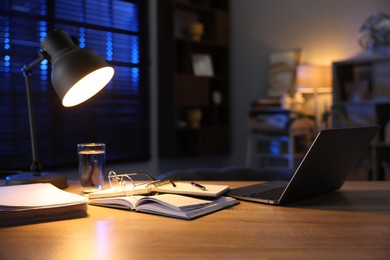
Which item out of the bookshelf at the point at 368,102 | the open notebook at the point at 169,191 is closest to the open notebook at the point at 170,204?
the open notebook at the point at 169,191

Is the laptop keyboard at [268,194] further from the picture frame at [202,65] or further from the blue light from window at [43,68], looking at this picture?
the picture frame at [202,65]

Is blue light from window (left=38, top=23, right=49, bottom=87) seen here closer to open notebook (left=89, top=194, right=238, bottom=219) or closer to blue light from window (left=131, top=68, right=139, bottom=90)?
blue light from window (left=131, top=68, right=139, bottom=90)

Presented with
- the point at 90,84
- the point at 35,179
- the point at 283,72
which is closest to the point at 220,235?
the point at 90,84

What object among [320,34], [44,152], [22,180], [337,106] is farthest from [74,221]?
[320,34]

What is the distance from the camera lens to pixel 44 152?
3627mm

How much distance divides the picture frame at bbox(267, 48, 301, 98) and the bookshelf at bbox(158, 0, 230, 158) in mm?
524

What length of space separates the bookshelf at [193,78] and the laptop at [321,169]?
3074 millimetres

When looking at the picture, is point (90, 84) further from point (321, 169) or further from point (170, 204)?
point (321, 169)

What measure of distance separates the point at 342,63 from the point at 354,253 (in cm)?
360

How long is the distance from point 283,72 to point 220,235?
409 cm

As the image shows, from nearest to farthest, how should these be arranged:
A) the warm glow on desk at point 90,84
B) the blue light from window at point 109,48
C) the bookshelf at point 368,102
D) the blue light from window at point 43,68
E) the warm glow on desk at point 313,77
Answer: the warm glow on desk at point 90,84, the blue light from window at point 43,68, the bookshelf at point 368,102, the blue light from window at point 109,48, the warm glow on desk at point 313,77

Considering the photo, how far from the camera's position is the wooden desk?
787 mm

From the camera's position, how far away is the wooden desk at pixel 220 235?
787 mm

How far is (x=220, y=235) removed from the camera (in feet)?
2.95
